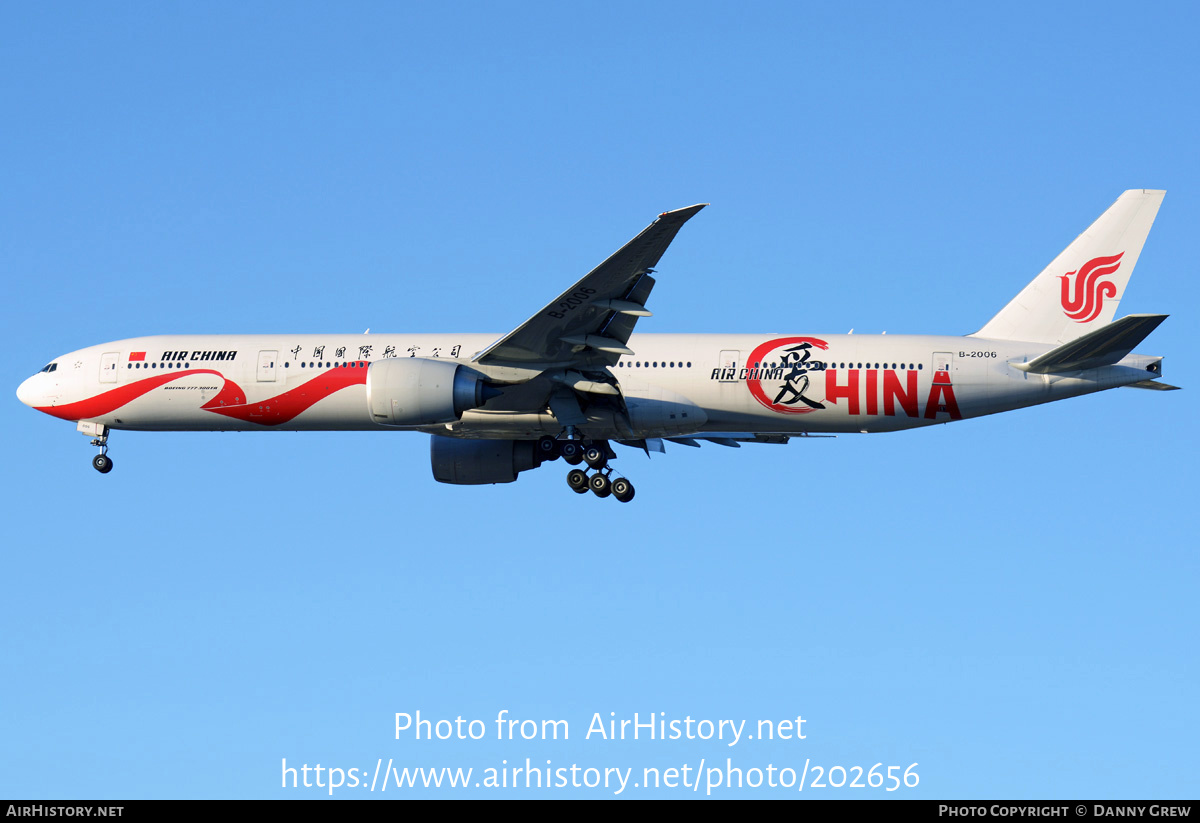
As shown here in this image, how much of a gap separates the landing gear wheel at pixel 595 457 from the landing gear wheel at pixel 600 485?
295 mm

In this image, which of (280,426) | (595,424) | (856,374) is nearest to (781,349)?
(856,374)

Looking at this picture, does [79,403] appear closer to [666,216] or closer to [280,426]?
[280,426]

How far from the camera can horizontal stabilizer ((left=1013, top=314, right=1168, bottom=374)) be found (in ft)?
107

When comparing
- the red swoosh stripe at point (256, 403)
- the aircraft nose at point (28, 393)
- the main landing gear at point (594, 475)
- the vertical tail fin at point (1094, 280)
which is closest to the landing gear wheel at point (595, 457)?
the main landing gear at point (594, 475)

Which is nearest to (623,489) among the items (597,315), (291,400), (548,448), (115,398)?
(548,448)

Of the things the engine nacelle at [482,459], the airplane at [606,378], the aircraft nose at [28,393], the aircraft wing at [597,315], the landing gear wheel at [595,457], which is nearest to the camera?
the aircraft wing at [597,315]

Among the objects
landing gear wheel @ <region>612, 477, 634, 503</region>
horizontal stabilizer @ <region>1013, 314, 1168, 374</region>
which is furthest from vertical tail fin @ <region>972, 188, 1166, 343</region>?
landing gear wheel @ <region>612, 477, 634, 503</region>

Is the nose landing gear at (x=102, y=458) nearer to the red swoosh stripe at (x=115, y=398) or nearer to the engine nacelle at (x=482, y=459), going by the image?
the red swoosh stripe at (x=115, y=398)

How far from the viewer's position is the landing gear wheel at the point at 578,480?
3844 centimetres

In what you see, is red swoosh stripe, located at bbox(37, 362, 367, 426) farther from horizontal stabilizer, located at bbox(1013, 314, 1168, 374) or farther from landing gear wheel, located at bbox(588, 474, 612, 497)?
horizontal stabilizer, located at bbox(1013, 314, 1168, 374)

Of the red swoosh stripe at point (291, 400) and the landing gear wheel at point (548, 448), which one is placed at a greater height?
the red swoosh stripe at point (291, 400)

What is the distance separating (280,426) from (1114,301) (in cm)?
2269

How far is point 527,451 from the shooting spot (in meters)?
40.7
